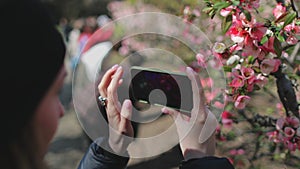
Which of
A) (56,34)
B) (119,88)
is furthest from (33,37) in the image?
(119,88)

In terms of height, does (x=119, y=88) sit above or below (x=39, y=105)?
below

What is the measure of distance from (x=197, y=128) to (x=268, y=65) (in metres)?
0.48

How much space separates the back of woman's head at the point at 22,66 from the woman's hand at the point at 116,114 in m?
0.35

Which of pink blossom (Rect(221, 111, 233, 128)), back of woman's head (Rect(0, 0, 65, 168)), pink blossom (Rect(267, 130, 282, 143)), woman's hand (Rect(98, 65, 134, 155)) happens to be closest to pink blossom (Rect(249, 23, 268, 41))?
woman's hand (Rect(98, 65, 134, 155))

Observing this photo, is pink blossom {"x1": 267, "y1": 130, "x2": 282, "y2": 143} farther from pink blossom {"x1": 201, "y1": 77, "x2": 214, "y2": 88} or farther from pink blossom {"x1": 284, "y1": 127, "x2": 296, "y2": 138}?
pink blossom {"x1": 201, "y1": 77, "x2": 214, "y2": 88}

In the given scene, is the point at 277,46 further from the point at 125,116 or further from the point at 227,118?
the point at 227,118

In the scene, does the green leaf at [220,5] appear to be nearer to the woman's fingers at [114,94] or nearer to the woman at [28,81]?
the woman's fingers at [114,94]

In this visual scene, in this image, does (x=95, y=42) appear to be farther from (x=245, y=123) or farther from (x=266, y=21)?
(x=266, y=21)

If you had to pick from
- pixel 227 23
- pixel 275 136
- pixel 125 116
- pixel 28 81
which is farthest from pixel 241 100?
pixel 28 81

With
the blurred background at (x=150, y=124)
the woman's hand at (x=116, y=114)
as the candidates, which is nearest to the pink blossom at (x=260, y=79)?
the blurred background at (x=150, y=124)

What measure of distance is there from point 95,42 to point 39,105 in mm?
3272

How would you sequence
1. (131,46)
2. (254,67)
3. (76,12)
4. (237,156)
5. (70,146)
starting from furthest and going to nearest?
(76,12) < (131,46) < (70,146) < (237,156) < (254,67)

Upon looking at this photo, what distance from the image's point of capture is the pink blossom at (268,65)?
1.34 metres

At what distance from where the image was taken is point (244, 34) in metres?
1.23
